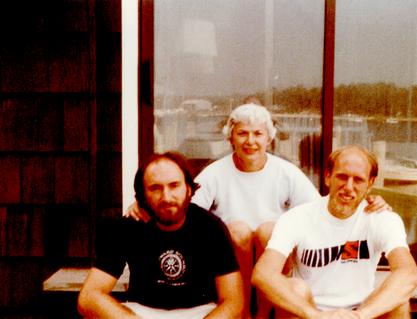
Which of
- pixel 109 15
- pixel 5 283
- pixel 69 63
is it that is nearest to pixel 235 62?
pixel 109 15

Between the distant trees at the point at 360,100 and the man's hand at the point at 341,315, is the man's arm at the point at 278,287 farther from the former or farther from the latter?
the distant trees at the point at 360,100

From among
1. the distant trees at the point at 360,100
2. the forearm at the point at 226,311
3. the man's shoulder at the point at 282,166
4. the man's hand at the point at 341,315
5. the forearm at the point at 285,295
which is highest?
the distant trees at the point at 360,100

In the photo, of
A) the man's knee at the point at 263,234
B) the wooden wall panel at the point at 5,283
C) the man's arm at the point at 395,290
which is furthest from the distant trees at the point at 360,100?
the wooden wall panel at the point at 5,283

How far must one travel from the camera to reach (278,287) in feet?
6.81

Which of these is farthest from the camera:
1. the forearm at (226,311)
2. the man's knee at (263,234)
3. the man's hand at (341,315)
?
the man's knee at (263,234)

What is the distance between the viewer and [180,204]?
2133 millimetres

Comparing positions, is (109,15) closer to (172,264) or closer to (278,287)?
(172,264)

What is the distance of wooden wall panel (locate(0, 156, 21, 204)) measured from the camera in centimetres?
292

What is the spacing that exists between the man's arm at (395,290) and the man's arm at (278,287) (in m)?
0.18

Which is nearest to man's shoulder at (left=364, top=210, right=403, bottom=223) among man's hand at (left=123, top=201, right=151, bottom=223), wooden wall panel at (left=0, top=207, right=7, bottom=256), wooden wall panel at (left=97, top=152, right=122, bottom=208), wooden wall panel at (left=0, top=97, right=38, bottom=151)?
man's hand at (left=123, top=201, right=151, bottom=223)

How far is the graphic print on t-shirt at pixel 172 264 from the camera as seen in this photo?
220cm

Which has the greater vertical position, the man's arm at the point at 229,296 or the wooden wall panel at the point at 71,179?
the wooden wall panel at the point at 71,179

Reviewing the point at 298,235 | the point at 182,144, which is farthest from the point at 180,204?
the point at 182,144

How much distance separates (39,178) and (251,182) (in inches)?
41.7
